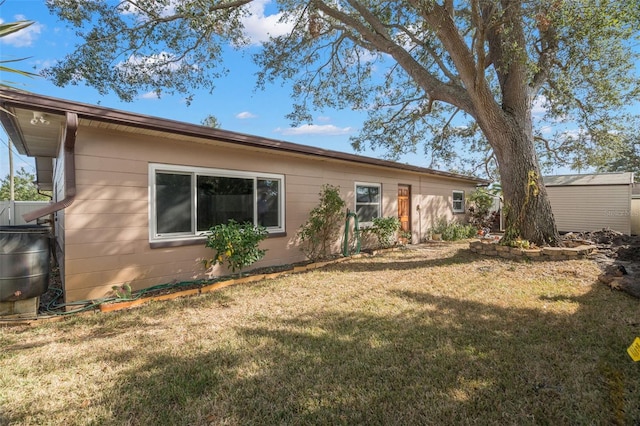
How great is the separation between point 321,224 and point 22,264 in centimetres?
499

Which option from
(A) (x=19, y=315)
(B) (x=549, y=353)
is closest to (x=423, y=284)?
(B) (x=549, y=353)

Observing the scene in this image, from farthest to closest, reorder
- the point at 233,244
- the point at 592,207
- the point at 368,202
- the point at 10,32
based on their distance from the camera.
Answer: the point at 592,207, the point at 368,202, the point at 233,244, the point at 10,32

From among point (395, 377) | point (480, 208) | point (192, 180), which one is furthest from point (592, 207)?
point (192, 180)

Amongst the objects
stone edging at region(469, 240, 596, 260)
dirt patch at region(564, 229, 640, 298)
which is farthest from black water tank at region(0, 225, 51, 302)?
stone edging at region(469, 240, 596, 260)

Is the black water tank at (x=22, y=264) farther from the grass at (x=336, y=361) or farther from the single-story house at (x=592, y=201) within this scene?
the single-story house at (x=592, y=201)

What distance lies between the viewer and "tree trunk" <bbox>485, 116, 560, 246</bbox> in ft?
24.0

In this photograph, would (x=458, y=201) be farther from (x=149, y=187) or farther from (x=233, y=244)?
(x=149, y=187)

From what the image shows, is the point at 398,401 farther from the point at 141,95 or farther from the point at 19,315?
the point at 141,95

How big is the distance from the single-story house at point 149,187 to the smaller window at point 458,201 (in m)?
8.12

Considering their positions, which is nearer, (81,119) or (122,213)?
(81,119)

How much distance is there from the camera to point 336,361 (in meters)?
2.72

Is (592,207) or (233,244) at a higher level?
(592,207)

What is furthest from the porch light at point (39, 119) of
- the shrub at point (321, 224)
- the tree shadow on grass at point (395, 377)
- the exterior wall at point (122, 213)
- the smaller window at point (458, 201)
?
the smaller window at point (458, 201)

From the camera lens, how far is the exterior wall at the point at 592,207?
39.8ft
